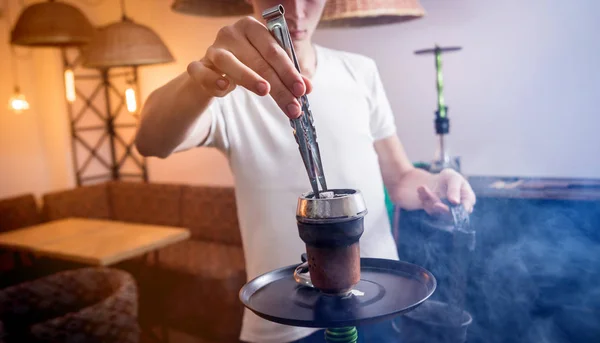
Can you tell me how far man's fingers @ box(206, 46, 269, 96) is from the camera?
0.59 m

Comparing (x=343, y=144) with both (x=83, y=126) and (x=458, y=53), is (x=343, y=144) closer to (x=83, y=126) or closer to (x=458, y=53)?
(x=458, y=53)

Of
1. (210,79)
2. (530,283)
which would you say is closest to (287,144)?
(210,79)

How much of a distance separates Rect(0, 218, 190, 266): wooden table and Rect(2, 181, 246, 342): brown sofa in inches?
12.8

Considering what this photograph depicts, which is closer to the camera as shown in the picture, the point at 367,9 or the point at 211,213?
the point at 367,9

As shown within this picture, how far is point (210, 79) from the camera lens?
0.67 meters

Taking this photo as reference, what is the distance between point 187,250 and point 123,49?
1757 millimetres

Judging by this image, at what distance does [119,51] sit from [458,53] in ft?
4.97

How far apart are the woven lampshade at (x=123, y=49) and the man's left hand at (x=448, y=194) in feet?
5.16

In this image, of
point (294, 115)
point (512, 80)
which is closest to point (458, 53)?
point (512, 80)

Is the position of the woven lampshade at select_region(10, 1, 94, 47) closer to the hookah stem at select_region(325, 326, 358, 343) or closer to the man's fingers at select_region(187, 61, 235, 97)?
the man's fingers at select_region(187, 61, 235, 97)

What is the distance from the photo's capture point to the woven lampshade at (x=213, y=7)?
1.24 m

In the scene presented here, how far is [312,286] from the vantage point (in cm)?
61

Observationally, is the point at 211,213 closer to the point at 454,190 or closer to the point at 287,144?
the point at 287,144

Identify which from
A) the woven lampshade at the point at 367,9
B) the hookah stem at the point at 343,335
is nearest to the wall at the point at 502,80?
the woven lampshade at the point at 367,9
